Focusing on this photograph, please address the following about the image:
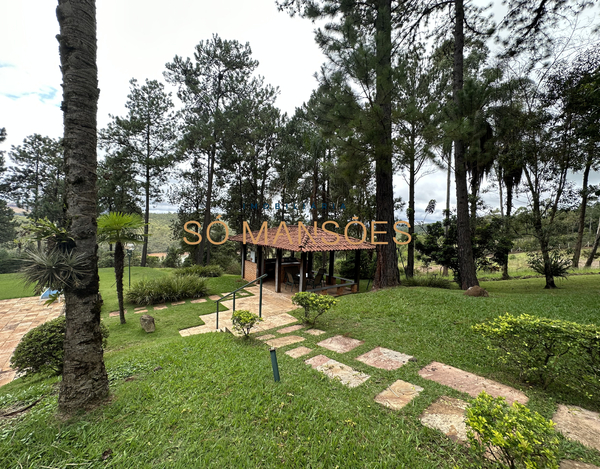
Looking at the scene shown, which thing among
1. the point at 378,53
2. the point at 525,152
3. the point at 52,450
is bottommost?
the point at 52,450

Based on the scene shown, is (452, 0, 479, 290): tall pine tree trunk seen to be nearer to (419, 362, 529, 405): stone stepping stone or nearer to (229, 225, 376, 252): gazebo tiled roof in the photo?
(229, 225, 376, 252): gazebo tiled roof

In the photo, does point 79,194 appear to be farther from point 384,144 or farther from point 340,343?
point 384,144

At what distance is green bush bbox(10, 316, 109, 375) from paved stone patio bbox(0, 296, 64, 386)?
133 cm

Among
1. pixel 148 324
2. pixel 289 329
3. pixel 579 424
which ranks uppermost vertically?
pixel 579 424

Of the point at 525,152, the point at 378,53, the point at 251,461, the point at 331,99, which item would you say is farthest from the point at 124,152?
the point at 525,152

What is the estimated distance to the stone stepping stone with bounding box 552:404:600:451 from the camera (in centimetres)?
188

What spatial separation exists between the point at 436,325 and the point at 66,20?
6.59 m

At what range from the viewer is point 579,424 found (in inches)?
81.2

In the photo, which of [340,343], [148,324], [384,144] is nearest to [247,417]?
[340,343]

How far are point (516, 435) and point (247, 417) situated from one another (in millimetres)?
2005

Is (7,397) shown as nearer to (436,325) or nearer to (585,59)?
(436,325)

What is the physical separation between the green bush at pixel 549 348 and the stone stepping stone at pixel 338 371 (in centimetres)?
159

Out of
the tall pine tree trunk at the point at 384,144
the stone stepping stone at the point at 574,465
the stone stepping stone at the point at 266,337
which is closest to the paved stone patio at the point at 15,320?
the stone stepping stone at the point at 266,337

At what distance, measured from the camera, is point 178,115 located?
16.2 meters
